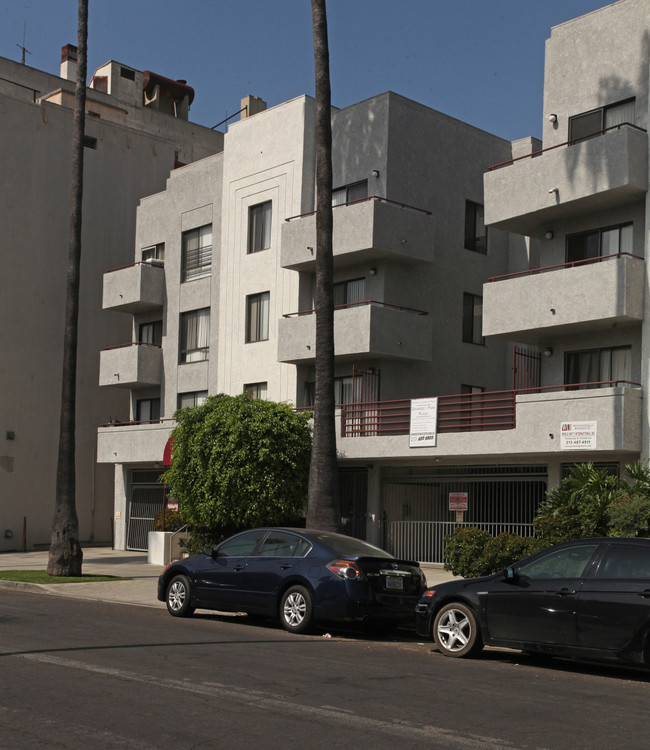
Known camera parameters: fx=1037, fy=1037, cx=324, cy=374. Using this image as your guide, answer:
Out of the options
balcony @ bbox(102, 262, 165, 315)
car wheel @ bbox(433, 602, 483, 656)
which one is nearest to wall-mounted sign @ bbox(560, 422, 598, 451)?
car wheel @ bbox(433, 602, 483, 656)

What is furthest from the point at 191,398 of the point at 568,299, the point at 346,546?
the point at 346,546

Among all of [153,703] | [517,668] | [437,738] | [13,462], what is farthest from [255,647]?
[13,462]

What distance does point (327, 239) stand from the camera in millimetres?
19688

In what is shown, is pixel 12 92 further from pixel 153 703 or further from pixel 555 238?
pixel 153 703

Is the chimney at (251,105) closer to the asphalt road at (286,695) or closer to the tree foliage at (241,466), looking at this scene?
the tree foliage at (241,466)

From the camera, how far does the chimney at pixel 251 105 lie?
46031mm

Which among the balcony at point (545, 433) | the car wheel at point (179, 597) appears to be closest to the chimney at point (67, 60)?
the balcony at point (545, 433)

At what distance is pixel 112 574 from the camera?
25.2m

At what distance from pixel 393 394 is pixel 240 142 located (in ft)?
33.6

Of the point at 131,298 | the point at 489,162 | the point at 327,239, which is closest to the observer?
the point at 327,239

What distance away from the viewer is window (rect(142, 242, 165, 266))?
36.8m

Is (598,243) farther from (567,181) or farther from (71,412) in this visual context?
(71,412)

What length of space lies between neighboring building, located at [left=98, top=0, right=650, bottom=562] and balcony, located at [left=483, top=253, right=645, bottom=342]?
0.16 feet

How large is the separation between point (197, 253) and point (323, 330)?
16.8 m
